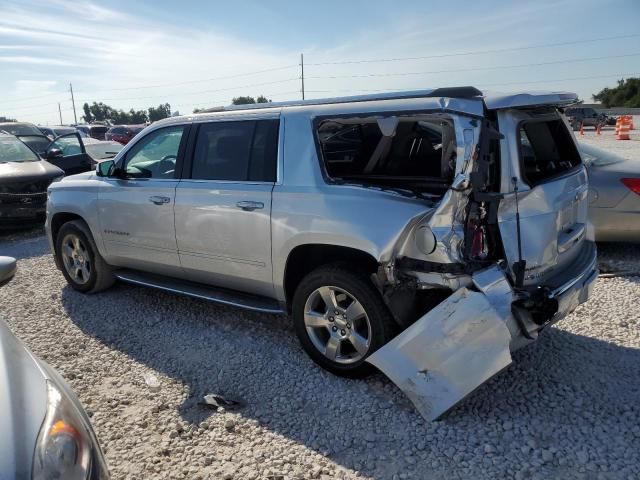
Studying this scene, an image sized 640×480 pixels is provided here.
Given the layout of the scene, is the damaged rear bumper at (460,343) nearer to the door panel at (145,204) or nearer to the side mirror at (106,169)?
the door panel at (145,204)

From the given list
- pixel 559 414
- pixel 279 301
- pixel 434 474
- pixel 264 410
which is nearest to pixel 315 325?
pixel 279 301

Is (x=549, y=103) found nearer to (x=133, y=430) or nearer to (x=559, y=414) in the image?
(x=559, y=414)

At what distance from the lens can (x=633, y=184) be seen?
568 centimetres

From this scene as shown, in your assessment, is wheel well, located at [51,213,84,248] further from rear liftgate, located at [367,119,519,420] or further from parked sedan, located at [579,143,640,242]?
parked sedan, located at [579,143,640,242]

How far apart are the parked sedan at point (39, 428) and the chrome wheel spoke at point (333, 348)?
6.07 feet

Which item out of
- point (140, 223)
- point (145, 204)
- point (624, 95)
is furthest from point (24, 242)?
point (624, 95)

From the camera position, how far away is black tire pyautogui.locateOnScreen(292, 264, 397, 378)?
11.0 feet

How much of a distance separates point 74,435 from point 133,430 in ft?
4.86

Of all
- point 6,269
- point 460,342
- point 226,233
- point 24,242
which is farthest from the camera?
point 24,242

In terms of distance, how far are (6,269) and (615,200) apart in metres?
5.81

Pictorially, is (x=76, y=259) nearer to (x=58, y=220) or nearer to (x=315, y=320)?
(x=58, y=220)

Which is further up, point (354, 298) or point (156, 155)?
point (156, 155)

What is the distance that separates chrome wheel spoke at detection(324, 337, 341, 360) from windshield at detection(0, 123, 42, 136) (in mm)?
12962

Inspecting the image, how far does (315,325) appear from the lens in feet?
12.1
